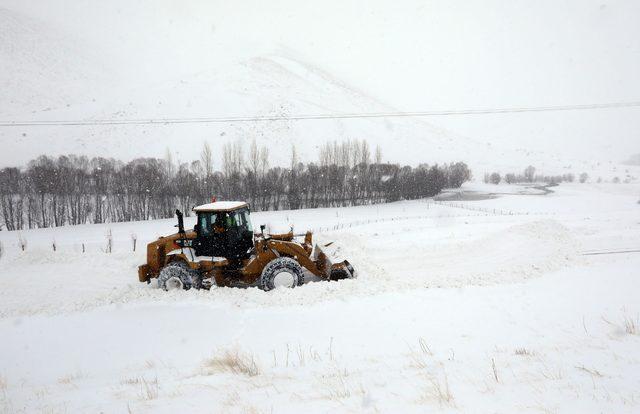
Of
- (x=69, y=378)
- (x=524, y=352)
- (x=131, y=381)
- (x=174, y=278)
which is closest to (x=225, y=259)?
(x=174, y=278)

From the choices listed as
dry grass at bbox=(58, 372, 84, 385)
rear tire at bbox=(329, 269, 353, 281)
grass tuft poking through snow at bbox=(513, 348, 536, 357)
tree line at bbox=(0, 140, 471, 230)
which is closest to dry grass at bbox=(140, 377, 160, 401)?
dry grass at bbox=(58, 372, 84, 385)

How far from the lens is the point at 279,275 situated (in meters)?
10.3

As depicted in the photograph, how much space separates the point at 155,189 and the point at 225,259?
35.5 meters

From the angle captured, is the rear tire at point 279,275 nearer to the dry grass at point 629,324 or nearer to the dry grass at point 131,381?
the dry grass at point 131,381

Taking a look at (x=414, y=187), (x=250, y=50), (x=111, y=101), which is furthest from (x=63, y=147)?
(x=250, y=50)

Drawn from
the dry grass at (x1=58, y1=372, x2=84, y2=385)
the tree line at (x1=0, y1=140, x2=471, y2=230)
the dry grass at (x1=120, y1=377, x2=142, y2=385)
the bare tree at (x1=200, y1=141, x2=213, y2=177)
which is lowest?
the dry grass at (x1=58, y1=372, x2=84, y2=385)

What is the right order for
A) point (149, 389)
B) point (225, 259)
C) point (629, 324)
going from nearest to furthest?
point (149, 389), point (629, 324), point (225, 259)

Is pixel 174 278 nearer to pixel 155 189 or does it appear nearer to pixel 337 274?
pixel 337 274

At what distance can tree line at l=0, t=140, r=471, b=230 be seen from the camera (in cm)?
3862

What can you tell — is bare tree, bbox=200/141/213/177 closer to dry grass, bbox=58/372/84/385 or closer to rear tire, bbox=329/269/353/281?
rear tire, bbox=329/269/353/281

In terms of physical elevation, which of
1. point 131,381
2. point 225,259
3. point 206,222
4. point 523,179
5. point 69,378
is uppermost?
point 523,179

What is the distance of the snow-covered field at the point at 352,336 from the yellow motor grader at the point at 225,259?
0.59 m

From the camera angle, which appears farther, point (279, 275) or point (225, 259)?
point (225, 259)

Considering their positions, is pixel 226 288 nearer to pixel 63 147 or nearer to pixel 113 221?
pixel 113 221
